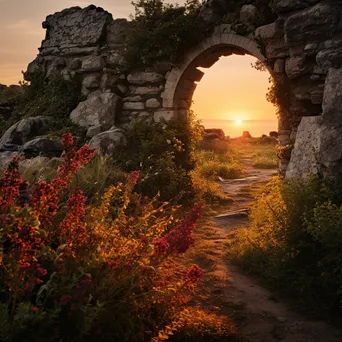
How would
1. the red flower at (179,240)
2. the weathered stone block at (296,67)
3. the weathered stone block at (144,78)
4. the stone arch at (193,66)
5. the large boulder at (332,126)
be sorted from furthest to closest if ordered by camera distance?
the weathered stone block at (144,78) < the stone arch at (193,66) < the weathered stone block at (296,67) < the large boulder at (332,126) < the red flower at (179,240)

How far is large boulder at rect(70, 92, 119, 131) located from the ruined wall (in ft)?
0.08

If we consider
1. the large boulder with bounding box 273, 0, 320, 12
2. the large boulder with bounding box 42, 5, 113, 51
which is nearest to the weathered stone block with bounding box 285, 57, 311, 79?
the large boulder with bounding box 273, 0, 320, 12

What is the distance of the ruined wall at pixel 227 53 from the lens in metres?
5.00

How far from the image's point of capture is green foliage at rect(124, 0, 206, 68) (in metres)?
8.00

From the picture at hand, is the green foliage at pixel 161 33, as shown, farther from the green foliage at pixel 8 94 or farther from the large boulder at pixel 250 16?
the green foliage at pixel 8 94

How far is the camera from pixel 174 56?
8.25m

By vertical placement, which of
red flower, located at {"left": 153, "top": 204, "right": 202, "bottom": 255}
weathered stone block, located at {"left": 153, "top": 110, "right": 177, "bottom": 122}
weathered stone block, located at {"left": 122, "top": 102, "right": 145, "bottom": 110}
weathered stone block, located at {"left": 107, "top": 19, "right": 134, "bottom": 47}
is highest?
weathered stone block, located at {"left": 107, "top": 19, "right": 134, "bottom": 47}

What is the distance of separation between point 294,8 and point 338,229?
3602 mm

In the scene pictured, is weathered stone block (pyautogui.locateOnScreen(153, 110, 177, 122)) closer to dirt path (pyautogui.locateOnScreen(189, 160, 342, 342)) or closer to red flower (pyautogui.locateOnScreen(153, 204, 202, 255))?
dirt path (pyautogui.locateOnScreen(189, 160, 342, 342))

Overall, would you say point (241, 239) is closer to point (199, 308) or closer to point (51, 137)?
point (199, 308)

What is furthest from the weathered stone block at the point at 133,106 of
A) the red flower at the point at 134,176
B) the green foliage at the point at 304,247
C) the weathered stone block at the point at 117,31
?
the red flower at the point at 134,176

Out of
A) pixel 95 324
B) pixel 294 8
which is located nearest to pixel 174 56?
pixel 294 8

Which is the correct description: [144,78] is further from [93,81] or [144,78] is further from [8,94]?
[8,94]

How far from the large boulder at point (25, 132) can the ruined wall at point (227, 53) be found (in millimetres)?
798
